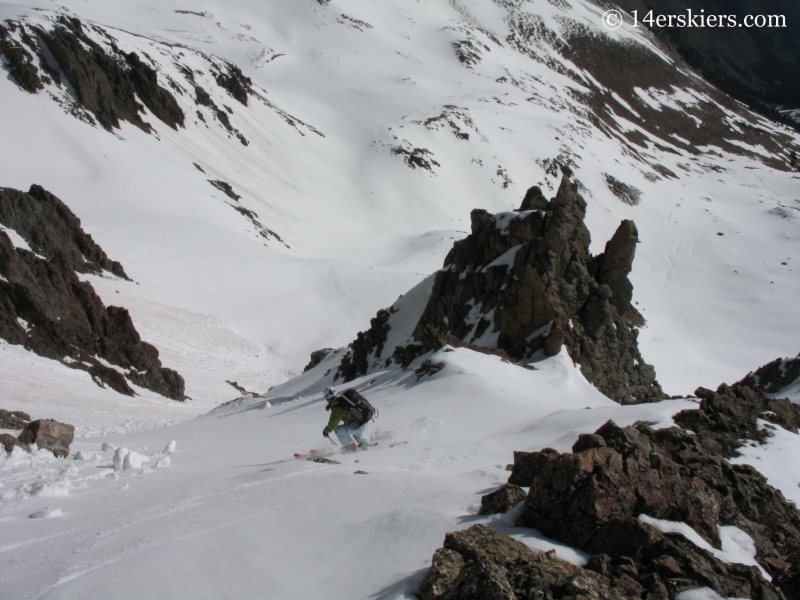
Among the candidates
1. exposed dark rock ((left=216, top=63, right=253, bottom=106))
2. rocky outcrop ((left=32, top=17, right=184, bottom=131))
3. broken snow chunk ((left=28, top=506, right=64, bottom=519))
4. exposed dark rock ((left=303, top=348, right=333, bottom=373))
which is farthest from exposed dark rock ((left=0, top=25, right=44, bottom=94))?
broken snow chunk ((left=28, top=506, right=64, bottom=519))

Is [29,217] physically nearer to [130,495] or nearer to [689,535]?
[130,495]

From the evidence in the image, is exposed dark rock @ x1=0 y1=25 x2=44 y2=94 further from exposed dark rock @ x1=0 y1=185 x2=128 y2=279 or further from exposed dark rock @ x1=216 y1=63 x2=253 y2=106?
exposed dark rock @ x1=216 y1=63 x2=253 y2=106

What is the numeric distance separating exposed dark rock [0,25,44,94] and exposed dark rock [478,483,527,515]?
140 feet

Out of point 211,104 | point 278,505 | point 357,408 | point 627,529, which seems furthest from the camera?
point 211,104

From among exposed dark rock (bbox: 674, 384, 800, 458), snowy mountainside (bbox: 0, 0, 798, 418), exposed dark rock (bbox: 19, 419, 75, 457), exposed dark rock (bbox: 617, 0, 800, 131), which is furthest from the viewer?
exposed dark rock (bbox: 617, 0, 800, 131)

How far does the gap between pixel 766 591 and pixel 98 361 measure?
1951 cm

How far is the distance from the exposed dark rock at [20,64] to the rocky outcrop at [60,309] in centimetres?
1782

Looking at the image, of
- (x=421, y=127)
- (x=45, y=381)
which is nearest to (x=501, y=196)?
(x=421, y=127)

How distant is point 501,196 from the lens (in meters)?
62.2

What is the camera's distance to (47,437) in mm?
8219

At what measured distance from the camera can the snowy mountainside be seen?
98.4 ft

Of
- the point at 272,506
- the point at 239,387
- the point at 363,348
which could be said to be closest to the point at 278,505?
the point at 272,506

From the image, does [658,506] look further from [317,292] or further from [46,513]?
[317,292]

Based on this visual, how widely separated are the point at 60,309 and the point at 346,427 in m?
15.1
